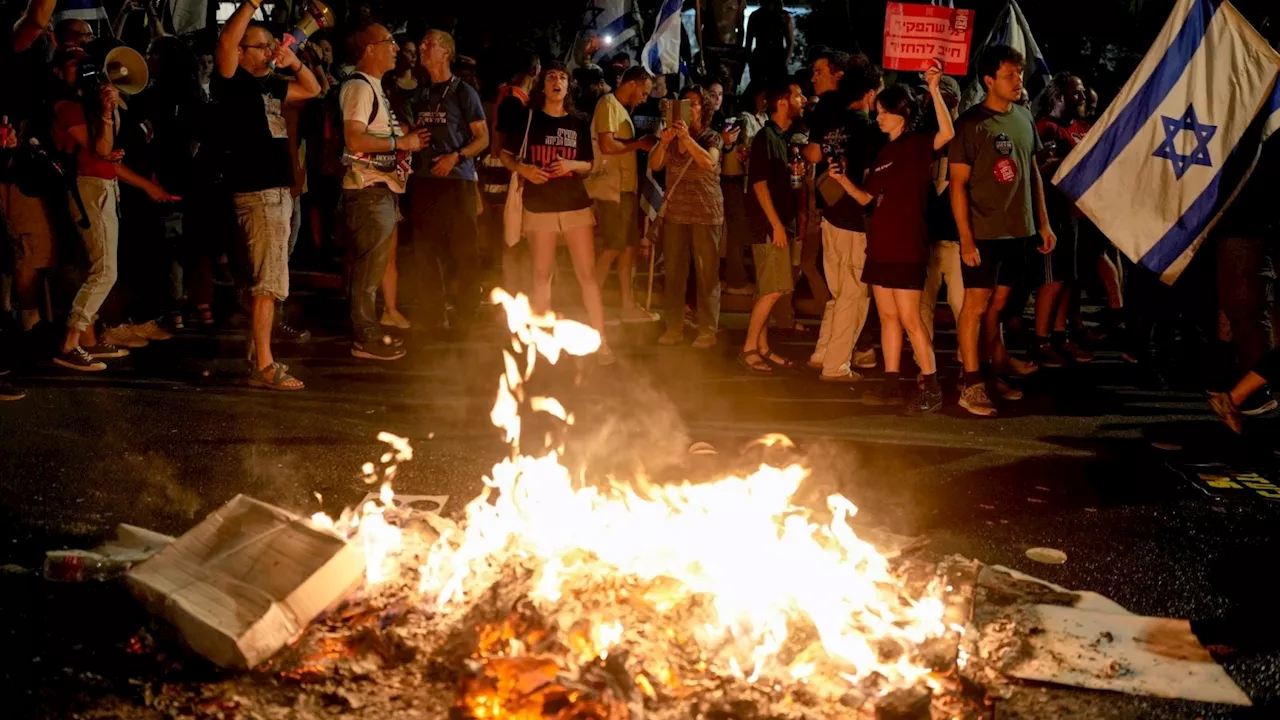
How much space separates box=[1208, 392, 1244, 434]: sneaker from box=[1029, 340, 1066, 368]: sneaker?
2.11 m

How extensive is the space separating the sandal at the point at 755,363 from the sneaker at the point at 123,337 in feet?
16.0

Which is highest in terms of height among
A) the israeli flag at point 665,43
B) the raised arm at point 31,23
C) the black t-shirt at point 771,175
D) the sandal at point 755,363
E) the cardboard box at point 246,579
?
the israeli flag at point 665,43

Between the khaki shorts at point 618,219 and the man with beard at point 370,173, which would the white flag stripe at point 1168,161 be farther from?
the man with beard at point 370,173

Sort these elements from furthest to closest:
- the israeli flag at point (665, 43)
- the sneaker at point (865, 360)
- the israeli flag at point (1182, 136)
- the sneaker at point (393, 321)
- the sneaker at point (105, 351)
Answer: the israeli flag at point (665, 43) < the sneaker at point (393, 321) < the sneaker at point (865, 360) < the sneaker at point (105, 351) < the israeli flag at point (1182, 136)

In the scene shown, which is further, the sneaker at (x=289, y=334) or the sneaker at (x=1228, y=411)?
the sneaker at (x=289, y=334)

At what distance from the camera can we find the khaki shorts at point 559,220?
29.4 ft

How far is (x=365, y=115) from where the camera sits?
8.34 metres

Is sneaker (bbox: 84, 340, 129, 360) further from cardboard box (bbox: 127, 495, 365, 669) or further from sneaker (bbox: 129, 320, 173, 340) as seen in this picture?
cardboard box (bbox: 127, 495, 365, 669)

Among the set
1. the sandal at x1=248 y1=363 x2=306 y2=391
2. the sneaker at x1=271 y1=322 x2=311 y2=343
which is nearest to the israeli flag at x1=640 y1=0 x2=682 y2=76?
the sneaker at x1=271 y1=322 x2=311 y2=343

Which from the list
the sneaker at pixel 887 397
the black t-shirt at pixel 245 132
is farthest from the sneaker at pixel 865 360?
the black t-shirt at pixel 245 132

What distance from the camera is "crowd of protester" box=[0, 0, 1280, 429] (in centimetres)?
763

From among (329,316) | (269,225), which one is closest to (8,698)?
(269,225)

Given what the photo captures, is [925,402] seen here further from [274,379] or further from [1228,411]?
[274,379]

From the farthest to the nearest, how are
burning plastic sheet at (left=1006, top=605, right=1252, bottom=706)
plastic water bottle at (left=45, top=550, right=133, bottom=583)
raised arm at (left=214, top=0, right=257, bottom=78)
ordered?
1. raised arm at (left=214, top=0, right=257, bottom=78)
2. plastic water bottle at (left=45, top=550, right=133, bottom=583)
3. burning plastic sheet at (left=1006, top=605, right=1252, bottom=706)
